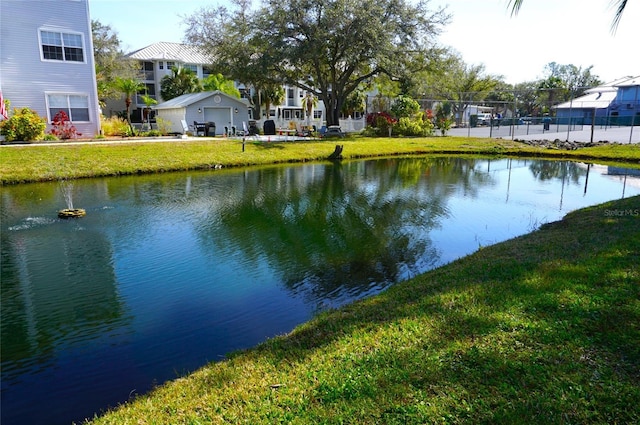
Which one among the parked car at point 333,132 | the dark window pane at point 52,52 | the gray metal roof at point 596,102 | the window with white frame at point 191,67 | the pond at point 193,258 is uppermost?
the window with white frame at point 191,67

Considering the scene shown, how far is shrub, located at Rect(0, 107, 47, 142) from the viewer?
2031 centimetres

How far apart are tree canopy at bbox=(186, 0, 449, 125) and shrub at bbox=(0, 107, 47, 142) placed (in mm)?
14943

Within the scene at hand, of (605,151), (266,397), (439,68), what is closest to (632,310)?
(266,397)

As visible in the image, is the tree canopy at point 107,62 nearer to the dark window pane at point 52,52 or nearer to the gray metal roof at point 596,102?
the dark window pane at point 52,52

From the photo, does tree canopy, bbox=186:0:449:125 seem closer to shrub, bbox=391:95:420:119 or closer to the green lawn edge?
shrub, bbox=391:95:420:119

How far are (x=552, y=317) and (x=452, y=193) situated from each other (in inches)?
447

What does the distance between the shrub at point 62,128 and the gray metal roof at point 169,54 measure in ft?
87.8

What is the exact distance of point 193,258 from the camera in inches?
337

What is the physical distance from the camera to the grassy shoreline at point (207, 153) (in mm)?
17359

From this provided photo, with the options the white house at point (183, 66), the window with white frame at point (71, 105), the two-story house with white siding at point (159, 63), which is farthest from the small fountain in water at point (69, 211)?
the two-story house with white siding at point (159, 63)

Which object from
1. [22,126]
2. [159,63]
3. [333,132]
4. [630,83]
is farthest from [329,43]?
[630,83]

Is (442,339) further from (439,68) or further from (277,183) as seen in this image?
(439,68)

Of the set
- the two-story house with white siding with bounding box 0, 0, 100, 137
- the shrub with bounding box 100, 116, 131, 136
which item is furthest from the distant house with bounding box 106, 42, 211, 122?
the two-story house with white siding with bounding box 0, 0, 100, 137

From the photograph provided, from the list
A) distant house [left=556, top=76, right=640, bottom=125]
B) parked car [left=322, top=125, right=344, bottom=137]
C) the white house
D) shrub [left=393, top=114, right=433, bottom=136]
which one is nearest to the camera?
parked car [left=322, top=125, right=344, bottom=137]
